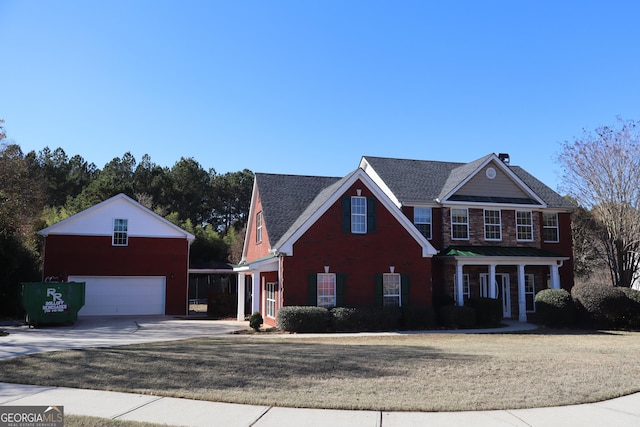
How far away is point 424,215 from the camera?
85.3 ft

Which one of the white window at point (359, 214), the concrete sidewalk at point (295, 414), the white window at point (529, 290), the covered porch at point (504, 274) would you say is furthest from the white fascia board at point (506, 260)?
the concrete sidewalk at point (295, 414)

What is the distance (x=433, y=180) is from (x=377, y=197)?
7386 millimetres

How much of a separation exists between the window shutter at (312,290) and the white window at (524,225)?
41.8ft

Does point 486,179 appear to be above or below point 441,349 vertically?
above

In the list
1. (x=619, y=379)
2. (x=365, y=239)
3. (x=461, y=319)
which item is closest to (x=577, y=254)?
(x=461, y=319)

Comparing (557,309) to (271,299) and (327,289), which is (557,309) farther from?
(271,299)

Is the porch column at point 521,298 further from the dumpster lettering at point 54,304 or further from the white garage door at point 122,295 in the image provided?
the dumpster lettering at point 54,304

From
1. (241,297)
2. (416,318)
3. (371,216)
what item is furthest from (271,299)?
(416,318)

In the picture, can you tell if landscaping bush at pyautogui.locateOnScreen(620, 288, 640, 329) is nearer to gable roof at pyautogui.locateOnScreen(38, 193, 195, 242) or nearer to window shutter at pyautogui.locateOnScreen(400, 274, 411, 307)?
window shutter at pyautogui.locateOnScreen(400, 274, 411, 307)

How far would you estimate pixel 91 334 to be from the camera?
717 inches

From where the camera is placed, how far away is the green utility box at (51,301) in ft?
68.1

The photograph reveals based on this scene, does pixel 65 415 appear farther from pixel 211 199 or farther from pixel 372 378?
pixel 211 199

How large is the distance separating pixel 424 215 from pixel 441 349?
1320 cm

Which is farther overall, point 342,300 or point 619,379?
point 342,300
